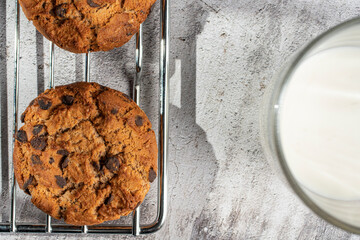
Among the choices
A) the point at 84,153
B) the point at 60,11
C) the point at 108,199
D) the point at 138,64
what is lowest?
the point at 108,199

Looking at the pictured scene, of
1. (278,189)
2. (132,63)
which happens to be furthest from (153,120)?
(278,189)

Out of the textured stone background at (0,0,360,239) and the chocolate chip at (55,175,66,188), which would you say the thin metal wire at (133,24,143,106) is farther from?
the chocolate chip at (55,175,66,188)

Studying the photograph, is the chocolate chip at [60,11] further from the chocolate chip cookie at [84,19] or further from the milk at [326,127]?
the milk at [326,127]

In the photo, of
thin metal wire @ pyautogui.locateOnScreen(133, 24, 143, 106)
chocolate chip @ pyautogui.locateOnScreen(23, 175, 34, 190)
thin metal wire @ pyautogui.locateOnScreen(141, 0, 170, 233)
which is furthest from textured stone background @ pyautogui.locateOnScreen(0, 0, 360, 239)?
chocolate chip @ pyautogui.locateOnScreen(23, 175, 34, 190)

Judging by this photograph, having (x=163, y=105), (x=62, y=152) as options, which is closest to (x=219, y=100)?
(x=163, y=105)

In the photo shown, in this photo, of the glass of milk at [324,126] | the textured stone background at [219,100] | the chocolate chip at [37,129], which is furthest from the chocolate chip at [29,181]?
the glass of milk at [324,126]

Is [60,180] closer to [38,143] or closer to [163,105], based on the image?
[38,143]
